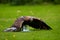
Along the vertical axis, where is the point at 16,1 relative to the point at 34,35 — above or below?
below

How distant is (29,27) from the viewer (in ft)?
53.0

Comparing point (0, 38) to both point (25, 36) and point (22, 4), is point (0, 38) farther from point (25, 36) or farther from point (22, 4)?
point (22, 4)

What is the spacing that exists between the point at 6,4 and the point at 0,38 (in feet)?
63.5

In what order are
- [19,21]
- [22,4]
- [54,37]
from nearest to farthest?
[54,37] → [19,21] → [22,4]

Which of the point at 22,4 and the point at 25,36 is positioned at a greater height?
the point at 25,36

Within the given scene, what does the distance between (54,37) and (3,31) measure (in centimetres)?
267

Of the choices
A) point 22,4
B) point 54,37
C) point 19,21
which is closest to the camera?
point 54,37

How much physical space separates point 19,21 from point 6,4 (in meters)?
18.0

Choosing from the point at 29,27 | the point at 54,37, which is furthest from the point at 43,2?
the point at 54,37

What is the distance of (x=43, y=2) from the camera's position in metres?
32.8

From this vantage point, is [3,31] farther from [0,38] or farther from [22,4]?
[22,4]

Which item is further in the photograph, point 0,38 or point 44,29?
point 44,29

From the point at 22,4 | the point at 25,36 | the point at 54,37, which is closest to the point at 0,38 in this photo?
the point at 25,36

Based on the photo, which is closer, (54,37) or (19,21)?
(54,37)
